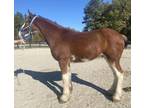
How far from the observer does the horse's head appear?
15.0ft

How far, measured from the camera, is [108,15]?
5223 millimetres

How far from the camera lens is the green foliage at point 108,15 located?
17.0ft

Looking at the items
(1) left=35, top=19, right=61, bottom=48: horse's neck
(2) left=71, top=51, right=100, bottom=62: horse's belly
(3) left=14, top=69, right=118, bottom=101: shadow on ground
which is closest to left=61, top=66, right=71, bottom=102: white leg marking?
(2) left=71, top=51, right=100, bottom=62: horse's belly

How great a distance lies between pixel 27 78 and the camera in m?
6.00

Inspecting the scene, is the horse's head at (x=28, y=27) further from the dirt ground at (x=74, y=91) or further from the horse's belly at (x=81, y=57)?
the dirt ground at (x=74, y=91)

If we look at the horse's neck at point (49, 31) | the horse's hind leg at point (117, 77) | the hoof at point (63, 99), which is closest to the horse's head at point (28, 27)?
the horse's neck at point (49, 31)

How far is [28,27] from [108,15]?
163 centimetres

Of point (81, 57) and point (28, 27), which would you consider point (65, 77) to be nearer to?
point (81, 57)

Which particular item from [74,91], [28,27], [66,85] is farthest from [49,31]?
[74,91]

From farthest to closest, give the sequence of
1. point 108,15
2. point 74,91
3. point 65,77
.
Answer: point 108,15, point 74,91, point 65,77

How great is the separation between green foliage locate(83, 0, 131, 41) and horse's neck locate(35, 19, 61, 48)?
0.85 metres
